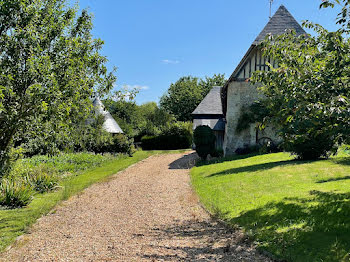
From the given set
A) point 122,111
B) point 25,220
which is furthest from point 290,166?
point 122,111

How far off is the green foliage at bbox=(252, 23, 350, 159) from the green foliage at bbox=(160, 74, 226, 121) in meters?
44.4

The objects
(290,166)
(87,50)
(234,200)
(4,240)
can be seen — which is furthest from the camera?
(290,166)

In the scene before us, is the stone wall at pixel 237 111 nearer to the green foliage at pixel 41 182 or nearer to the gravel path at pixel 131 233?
the gravel path at pixel 131 233

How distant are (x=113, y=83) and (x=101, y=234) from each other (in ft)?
12.5

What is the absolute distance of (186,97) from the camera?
173 ft

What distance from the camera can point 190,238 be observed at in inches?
233

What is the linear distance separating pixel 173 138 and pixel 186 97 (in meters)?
19.4

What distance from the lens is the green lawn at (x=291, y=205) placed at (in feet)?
16.1

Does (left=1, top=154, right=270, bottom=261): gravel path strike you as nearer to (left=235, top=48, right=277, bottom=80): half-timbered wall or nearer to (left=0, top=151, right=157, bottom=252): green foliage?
(left=0, top=151, right=157, bottom=252): green foliage

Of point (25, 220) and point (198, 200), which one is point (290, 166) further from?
point (25, 220)

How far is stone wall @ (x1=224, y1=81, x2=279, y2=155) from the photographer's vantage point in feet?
68.4

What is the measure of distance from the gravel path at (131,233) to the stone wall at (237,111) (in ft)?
38.1

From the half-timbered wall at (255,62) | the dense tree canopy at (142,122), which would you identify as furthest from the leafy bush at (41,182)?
the dense tree canopy at (142,122)

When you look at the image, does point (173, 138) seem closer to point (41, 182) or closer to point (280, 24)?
point (280, 24)
